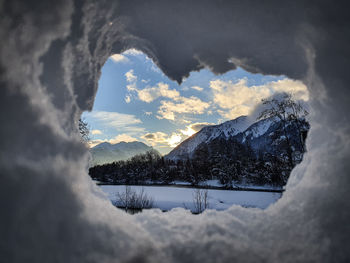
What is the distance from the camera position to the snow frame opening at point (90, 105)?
4.42ft

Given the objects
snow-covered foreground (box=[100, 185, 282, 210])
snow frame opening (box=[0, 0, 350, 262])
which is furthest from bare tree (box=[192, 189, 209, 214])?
snow frame opening (box=[0, 0, 350, 262])

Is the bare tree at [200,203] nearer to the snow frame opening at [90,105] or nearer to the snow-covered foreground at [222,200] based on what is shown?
the snow-covered foreground at [222,200]

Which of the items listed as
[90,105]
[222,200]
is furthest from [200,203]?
[90,105]

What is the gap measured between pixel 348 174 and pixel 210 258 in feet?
5.28

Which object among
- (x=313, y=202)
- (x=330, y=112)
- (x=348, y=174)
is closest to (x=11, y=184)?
(x=313, y=202)

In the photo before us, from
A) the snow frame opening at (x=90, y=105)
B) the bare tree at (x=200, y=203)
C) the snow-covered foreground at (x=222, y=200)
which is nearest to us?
the snow frame opening at (x=90, y=105)

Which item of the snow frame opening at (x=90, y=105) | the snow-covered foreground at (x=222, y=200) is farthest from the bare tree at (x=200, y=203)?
the snow frame opening at (x=90, y=105)

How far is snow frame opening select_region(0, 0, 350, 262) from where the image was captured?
1349mm

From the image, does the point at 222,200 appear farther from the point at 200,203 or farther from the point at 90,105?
the point at 90,105

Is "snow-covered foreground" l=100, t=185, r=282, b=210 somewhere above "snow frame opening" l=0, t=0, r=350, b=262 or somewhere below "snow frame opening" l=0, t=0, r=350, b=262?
below

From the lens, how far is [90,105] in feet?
8.61

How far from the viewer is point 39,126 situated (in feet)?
4.92

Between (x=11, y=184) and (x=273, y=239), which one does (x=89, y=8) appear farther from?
(x=273, y=239)

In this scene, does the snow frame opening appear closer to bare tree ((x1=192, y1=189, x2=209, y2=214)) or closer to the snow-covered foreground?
bare tree ((x1=192, y1=189, x2=209, y2=214))
